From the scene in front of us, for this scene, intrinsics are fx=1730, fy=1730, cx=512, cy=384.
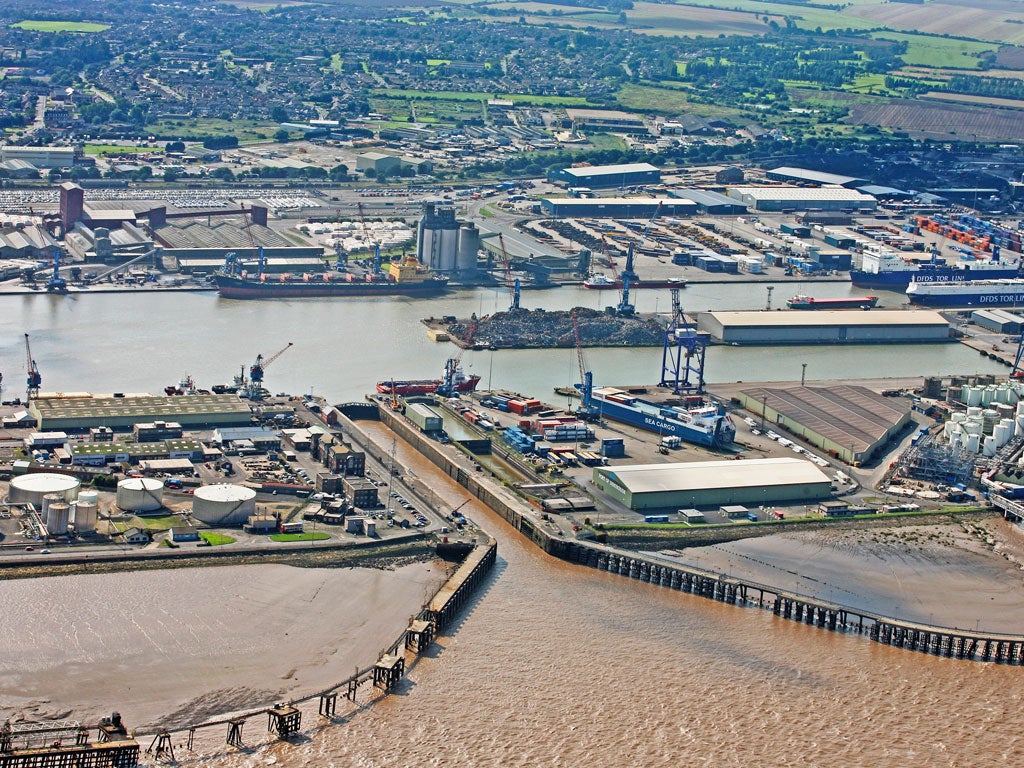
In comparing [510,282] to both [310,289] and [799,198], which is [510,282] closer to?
[310,289]

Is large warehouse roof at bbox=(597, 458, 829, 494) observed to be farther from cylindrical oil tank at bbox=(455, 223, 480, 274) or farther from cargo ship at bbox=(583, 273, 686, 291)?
cylindrical oil tank at bbox=(455, 223, 480, 274)

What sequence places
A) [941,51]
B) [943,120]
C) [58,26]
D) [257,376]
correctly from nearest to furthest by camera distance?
[257,376] → [943,120] → [58,26] → [941,51]

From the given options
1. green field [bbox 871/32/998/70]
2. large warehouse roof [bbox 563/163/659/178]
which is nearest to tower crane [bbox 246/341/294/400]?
large warehouse roof [bbox 563/163/659/178]

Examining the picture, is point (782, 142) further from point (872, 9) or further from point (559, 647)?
point (872, 9)

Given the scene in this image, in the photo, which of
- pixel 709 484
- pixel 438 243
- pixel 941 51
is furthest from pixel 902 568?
pixel 941 51

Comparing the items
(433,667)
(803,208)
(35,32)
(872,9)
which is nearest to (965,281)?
(803,208)

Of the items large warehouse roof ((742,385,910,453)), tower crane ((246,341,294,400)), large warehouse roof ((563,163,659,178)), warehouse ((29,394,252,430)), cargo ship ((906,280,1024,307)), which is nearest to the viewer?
warehouse ((29,394,252,430))
